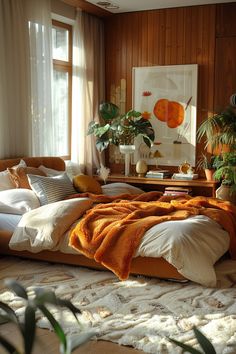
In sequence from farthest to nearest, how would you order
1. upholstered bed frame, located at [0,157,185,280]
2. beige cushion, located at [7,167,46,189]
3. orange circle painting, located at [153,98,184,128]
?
orange circle painting, located at [153,98,184,128] < beige cushion, located at [7,167,46,189] < upholstered bed frame, located at [0,157,185,280]

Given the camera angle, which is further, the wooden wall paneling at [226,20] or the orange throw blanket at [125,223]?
the wooden wall paneling at [226,20]

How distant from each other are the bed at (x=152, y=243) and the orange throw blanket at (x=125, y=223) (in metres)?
0.05

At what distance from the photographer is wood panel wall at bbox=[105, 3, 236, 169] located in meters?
6.04

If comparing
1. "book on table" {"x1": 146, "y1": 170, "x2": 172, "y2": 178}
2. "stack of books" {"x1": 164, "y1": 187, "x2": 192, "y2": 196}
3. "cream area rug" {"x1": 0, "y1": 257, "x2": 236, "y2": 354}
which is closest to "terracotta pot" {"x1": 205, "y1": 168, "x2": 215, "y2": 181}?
"stack of books" {"x1": 164, "y1": 187, "x2": 192, "y2": 196}

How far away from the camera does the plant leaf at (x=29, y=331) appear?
727 mm

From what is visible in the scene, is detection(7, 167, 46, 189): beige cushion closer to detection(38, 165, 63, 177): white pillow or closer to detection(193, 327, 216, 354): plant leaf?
detection(38, 165, 63, 177): white pillow

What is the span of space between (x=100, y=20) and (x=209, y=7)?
60.0 inches

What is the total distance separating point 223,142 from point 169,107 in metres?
0.96

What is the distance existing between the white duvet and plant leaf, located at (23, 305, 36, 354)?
2722 mm

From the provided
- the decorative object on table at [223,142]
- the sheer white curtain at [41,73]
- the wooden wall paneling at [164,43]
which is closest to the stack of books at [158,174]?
the wooden wall paneling at [164,43]

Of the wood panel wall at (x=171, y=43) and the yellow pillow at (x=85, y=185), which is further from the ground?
the wood panel wall at (x=171, y=43)

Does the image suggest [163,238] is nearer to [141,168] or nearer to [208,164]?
[208,164]

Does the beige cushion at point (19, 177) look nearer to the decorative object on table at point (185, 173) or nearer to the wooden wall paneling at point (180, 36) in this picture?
the decorative object on table at point (185, 173)

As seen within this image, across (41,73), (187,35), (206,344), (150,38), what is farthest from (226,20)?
(206,344)
